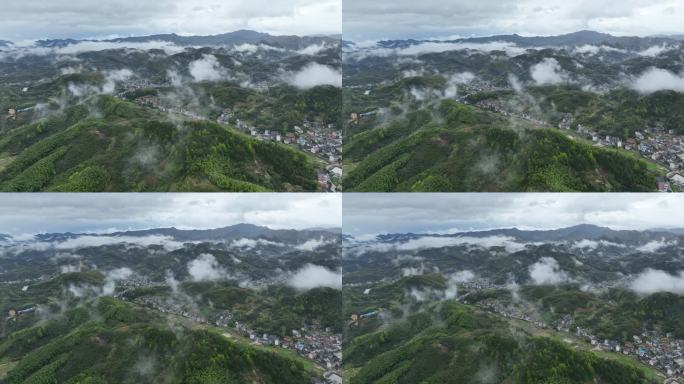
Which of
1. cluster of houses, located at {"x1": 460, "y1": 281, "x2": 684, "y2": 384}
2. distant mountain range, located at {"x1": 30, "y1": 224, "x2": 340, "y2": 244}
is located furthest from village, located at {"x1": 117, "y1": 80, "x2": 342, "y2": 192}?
cluster of houses, located at {"x1": 460, "y1": 281, "x2": 684, "y2": 384}

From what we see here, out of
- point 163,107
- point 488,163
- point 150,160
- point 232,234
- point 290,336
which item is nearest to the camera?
point 488,163

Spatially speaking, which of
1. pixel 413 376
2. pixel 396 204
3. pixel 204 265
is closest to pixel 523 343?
pixel 413 376

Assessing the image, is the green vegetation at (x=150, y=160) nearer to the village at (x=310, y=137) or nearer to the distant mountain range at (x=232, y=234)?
the village at (x=310, y=137)

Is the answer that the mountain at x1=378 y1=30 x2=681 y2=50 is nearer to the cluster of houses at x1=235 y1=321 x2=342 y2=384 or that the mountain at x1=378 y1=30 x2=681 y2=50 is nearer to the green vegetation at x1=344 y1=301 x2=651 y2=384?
the green vegetation at x1=344 y1=301 x2=651 y2=384

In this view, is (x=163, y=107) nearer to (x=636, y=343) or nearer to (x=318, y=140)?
(x=318, y=140)

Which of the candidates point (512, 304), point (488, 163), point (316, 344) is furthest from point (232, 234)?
point (512, 304)

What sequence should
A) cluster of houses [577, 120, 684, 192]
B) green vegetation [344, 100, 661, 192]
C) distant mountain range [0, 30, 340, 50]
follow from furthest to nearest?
distant mountain range [0, 30, 340, 50] < green vegetation [344, 100, 661, 192] < cluster of houses [577, 120, 684, 192]
